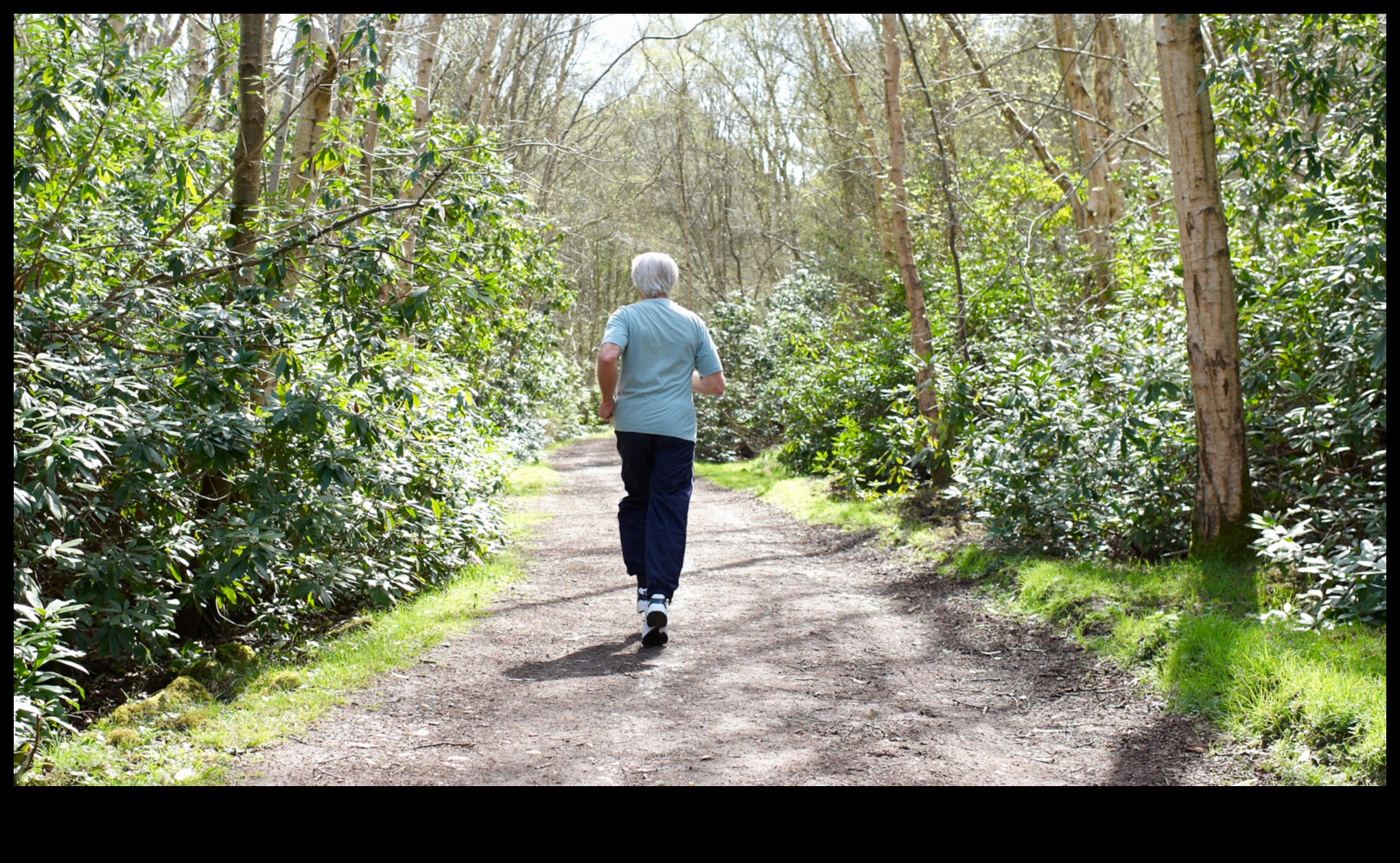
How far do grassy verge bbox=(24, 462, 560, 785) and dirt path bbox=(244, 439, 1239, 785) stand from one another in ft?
0.49

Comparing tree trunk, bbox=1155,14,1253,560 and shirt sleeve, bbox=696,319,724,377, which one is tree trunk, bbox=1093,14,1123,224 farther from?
shirt sleeve, bbox=696,319,724,377

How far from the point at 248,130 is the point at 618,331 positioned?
267cm

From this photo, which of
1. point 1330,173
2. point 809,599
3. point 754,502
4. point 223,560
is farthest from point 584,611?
point 754,502

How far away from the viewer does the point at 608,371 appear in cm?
507

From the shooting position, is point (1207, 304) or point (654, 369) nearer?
point (654, 369)

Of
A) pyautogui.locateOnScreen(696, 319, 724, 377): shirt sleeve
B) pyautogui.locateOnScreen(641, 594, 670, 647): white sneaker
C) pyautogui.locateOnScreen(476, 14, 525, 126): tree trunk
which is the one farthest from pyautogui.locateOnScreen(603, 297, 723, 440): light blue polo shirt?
pyautogui.locateOnScreen(476, 14, 525, 126): tree trunk

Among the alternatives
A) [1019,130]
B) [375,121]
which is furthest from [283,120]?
[1019,130]

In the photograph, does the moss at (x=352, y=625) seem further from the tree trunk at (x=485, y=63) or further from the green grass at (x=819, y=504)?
the tree trunk at (x=485, y=63)

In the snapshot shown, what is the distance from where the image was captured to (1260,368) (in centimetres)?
594

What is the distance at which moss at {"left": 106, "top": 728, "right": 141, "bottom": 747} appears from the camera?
3631mm

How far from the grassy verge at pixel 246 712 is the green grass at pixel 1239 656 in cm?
359

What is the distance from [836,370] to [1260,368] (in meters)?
7.81

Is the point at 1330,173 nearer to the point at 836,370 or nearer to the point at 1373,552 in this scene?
the point at 1373,552

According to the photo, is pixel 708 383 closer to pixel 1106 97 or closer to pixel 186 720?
pixel 186 720
